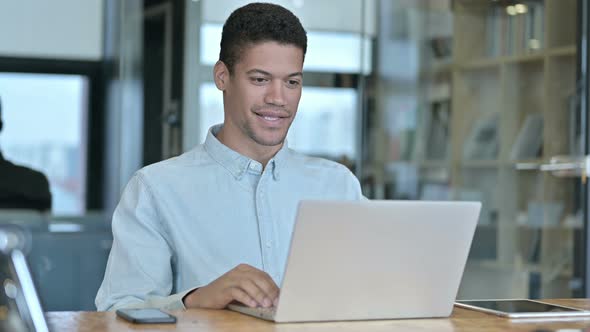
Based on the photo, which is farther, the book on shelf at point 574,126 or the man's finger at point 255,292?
the book on shelf at point 574,126

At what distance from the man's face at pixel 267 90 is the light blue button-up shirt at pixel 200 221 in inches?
2.6

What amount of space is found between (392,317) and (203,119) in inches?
84.6

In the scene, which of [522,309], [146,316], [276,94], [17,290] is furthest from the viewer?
[276,94]

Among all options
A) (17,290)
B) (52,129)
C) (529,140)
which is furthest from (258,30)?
(529,140)

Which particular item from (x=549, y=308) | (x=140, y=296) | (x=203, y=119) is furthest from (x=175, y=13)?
(x=549, y=308)

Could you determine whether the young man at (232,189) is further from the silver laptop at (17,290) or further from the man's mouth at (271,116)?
the silver laptop at (17,290)

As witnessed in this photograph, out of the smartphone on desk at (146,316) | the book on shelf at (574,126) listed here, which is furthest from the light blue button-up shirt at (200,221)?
the book on shelf at (574,126)

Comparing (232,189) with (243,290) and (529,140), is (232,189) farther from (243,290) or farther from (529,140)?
(529,140)

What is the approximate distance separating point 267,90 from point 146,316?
0.74m

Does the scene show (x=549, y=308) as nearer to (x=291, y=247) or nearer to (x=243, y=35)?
(x=291, y=247)

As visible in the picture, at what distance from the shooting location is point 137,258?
2.03m

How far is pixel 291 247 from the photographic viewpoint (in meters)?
1.52

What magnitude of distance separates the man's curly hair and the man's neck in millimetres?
148

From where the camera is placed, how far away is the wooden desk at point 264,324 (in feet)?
4.97
